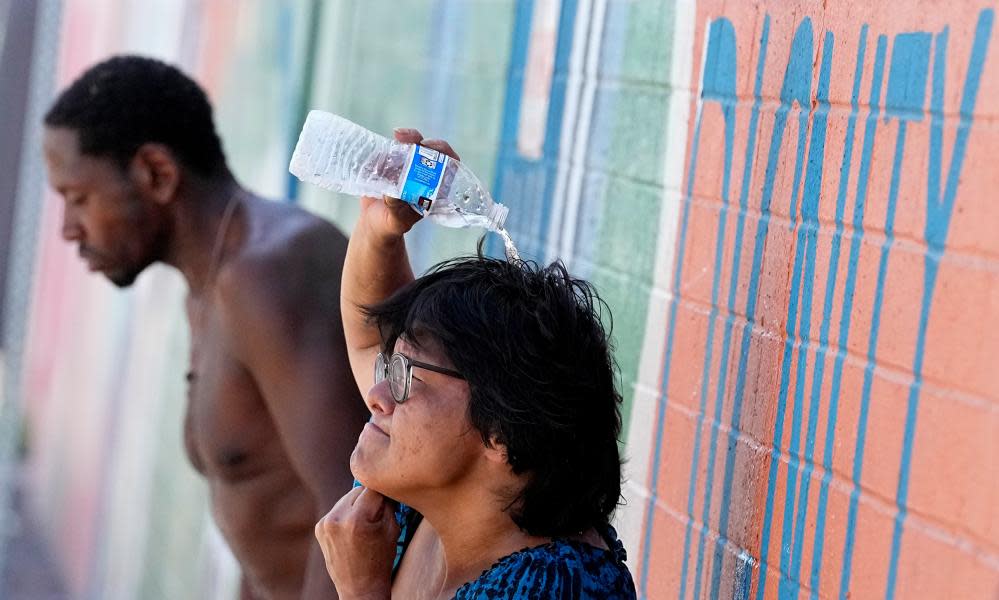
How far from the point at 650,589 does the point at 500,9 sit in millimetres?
1786

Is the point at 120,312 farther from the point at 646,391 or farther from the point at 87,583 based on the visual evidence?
the point at 646,391

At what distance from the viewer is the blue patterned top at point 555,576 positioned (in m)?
2.03

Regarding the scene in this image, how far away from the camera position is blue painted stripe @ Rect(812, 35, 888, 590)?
2.21 meters

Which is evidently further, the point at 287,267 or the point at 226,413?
the point at 226,413

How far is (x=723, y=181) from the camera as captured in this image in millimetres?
2721

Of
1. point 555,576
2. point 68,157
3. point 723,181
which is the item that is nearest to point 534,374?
point 555,576

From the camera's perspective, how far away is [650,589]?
2.93m

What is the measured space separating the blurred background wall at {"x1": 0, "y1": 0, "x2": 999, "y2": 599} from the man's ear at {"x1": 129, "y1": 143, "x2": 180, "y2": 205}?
812 mm

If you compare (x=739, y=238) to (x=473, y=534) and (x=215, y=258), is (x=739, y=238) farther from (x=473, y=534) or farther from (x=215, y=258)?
(x=215, y=258)

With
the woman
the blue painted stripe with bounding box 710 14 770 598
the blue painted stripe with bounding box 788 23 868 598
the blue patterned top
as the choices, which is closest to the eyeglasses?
the woman

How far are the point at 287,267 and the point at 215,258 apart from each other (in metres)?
0.35

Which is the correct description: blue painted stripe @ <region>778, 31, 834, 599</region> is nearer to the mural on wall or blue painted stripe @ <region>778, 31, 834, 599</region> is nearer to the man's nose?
the mural on wall

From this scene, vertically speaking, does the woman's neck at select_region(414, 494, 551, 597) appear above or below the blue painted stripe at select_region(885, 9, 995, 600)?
below

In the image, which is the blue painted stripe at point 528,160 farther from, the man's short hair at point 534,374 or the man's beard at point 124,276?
the man's short hair at point 534,374
